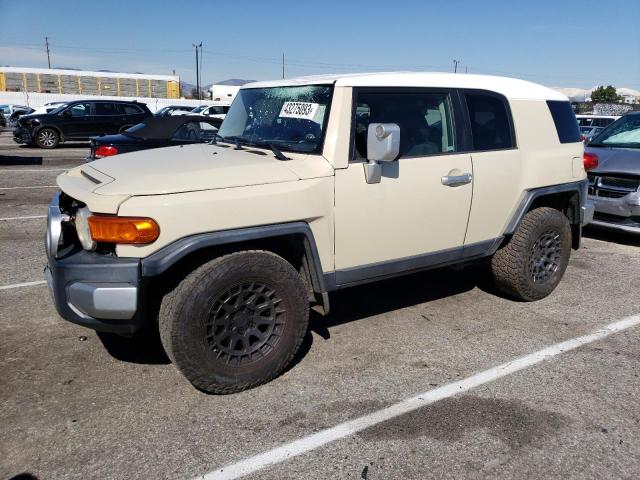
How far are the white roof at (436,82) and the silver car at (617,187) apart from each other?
7.07 feet

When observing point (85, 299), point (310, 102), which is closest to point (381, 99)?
point (310, 102)

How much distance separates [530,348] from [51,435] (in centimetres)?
316

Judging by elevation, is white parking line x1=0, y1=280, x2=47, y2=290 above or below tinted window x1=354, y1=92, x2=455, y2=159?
below

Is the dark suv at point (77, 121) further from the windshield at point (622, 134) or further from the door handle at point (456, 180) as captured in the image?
the door handle at point (456, 180)

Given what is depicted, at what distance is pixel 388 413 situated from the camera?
3.05 m

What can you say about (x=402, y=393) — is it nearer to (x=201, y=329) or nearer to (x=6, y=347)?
(x=201, y=329)

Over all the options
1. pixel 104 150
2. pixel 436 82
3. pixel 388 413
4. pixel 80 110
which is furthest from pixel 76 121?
pixel 388 413

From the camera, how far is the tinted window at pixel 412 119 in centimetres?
356

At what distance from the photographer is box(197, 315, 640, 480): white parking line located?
2.60m

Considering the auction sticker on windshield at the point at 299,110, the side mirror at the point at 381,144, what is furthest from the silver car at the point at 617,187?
the auction sticker on windshield at the point at 299,110

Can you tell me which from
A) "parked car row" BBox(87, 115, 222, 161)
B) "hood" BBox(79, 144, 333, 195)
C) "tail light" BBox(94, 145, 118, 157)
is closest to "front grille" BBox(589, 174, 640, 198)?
"hood" BBox(79, 144, 333, 195)

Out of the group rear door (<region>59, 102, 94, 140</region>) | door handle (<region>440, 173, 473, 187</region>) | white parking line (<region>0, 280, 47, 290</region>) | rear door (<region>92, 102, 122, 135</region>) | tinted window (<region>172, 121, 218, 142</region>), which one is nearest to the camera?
door handle (<region>440, 173, 473, 187</region>)

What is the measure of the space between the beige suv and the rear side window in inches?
2.6

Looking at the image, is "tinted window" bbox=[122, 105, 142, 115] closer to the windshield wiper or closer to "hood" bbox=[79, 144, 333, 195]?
"hood" bbox=[79, 144, 333, 195]
